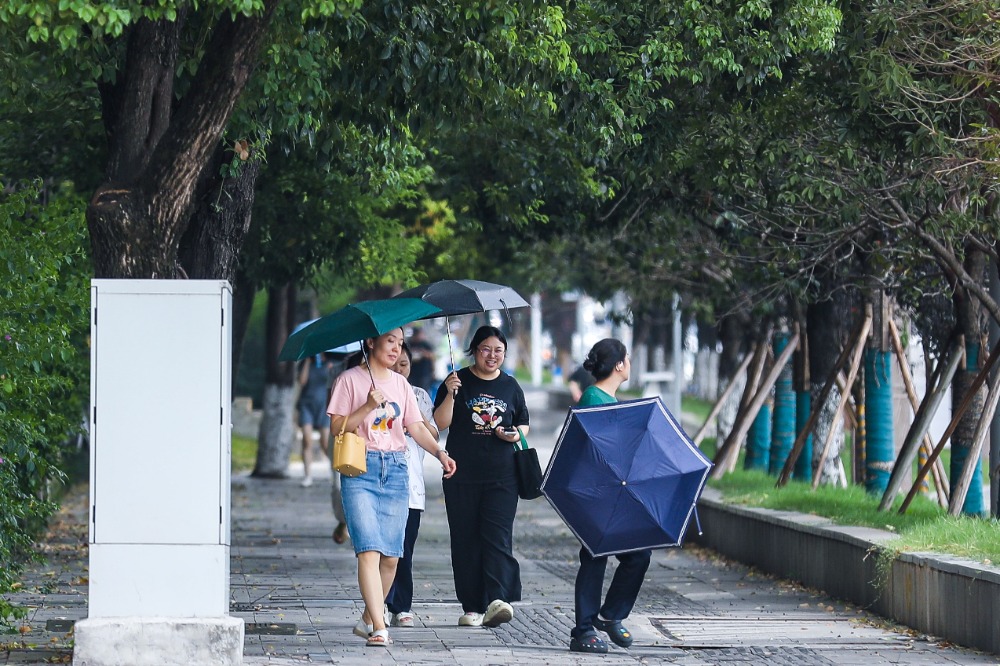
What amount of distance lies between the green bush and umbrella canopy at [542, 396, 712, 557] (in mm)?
2958

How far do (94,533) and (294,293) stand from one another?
717 inches

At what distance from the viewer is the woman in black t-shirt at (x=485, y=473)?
8.88 meters

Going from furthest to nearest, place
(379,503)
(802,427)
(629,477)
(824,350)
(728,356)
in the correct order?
(728,356)
(802,427)
(824,350)
(379,503)
(629,477)

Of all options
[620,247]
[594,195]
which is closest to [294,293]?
[620,247]

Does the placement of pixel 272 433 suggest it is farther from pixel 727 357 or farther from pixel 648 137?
pixel 648 137

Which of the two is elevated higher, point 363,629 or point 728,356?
point 728,356

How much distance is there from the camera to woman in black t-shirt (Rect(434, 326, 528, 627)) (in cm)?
888

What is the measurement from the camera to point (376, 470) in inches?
324

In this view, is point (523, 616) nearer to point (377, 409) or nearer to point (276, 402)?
point (377, 409)

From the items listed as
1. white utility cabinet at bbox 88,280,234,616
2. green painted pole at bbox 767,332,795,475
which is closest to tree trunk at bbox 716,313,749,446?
green painted pole at bbox 767,332,795,475

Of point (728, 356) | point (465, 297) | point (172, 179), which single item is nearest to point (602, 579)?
point (465, 297)

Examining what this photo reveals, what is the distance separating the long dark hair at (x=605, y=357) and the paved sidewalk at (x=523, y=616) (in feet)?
4.99

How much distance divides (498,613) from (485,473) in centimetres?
80

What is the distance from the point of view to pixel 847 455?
25656 mm
